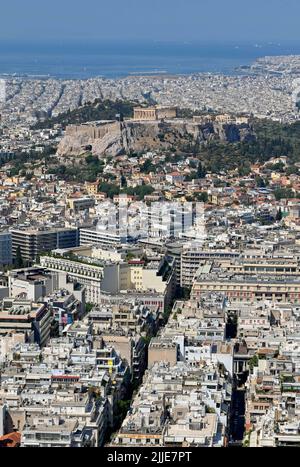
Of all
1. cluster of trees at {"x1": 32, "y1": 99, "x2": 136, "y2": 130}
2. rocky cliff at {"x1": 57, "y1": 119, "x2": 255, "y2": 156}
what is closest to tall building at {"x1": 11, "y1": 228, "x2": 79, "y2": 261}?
rocky cliff at {"x1": 57, "y1": 119, "x2": 255, "y2": 156}

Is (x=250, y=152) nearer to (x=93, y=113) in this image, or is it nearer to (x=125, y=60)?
(x=93, y=113)

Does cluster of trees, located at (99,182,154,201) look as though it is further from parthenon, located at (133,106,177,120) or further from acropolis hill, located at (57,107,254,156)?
parthenon, located at (133,106,177,120)

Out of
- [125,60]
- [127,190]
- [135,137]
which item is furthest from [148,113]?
[125,60]

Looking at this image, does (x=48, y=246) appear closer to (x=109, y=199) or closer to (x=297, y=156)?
(x=109, y=199)

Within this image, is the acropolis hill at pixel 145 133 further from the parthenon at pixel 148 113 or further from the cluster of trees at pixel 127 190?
the cluster of trees at pixel 127 190

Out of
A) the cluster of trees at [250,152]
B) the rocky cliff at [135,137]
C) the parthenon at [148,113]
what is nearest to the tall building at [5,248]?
the cluster of trees at [250,152]
